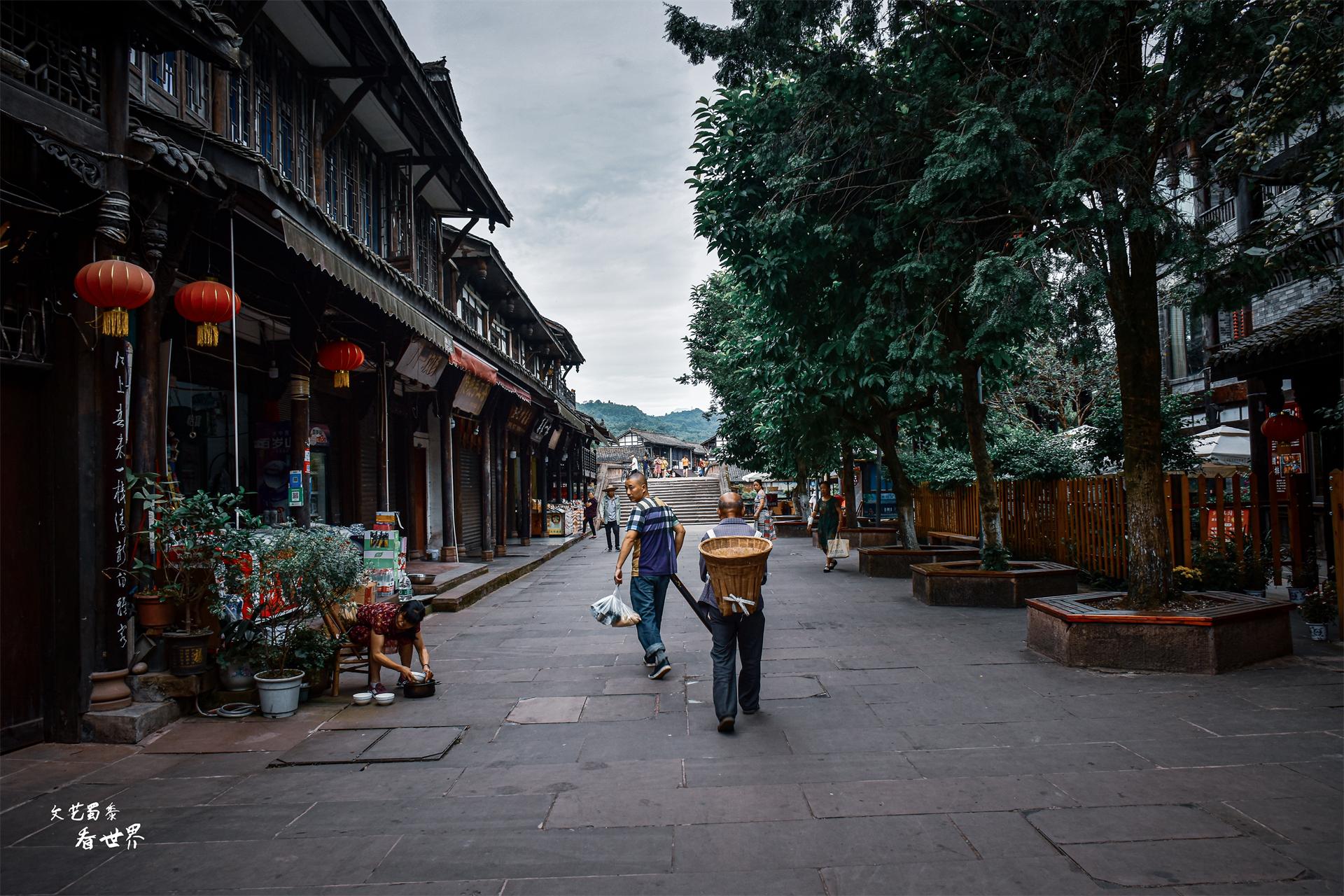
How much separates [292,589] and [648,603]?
2.88 m

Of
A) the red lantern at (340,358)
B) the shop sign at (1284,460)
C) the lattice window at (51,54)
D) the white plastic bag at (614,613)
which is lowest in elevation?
the white plastic bag at (614,613)

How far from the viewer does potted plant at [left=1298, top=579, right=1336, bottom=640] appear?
775cm

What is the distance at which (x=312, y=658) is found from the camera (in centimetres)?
661

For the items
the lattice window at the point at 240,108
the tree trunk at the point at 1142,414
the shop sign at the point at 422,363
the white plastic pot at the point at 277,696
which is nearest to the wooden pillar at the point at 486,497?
the shop sign at the point at 422,363

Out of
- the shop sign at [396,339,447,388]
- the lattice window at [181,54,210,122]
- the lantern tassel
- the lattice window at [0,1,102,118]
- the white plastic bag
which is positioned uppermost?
the lattice window at [181,54,210,122]

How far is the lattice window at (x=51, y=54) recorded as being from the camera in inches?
201

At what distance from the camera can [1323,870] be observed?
3.41 m

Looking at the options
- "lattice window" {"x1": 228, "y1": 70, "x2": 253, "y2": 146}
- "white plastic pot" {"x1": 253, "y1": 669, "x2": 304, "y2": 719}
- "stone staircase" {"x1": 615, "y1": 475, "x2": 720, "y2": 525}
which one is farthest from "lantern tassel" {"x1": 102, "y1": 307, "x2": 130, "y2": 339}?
"stone staircase" {"x1": 615, "y1": 475, "x2": 720, "y2": 525}

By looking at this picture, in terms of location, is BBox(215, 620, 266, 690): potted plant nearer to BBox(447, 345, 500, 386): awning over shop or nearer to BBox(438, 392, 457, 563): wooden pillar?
BBox(447, 345, 500, 386): awning over shop

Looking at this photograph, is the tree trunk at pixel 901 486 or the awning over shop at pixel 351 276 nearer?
the awning over shop at pixel 351 276

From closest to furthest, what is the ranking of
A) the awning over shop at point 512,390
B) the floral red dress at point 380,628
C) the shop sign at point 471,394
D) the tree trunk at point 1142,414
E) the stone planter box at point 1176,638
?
the floral red dress at point 380,628, the stone planter box at point 1176,638, the tree trunk at point 1142,414, the shop sign at point 471,394, the awning over shop at point 512,390

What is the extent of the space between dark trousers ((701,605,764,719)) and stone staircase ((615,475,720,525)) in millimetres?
34406

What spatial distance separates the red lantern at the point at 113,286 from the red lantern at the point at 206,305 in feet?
3.22

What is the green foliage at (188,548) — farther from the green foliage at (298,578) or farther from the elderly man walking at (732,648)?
the elderly man walking at (732,648)
